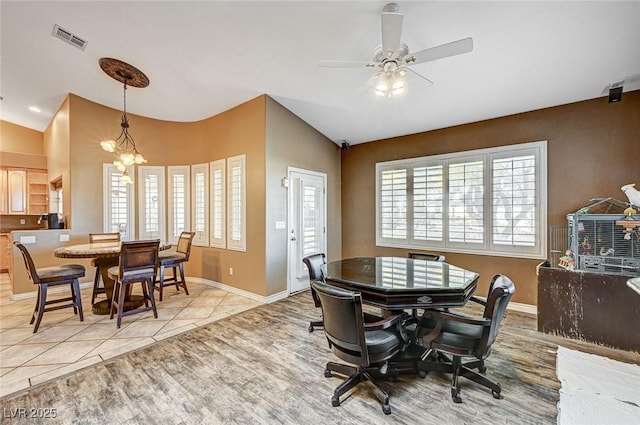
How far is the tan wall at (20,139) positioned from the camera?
6.34m

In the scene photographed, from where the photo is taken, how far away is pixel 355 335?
1.83 meters

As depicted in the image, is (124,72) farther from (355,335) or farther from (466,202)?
(466,202)

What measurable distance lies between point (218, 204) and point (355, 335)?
391cm

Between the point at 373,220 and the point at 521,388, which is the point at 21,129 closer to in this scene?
the point at 373,220

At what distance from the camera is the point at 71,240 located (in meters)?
4.71

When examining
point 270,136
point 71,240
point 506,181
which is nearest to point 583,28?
point 506,181

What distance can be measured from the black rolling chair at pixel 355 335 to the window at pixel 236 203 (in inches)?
112

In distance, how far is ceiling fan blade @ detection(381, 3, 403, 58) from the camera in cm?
186

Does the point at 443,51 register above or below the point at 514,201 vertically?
above

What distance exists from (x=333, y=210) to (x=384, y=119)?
82.0 inches

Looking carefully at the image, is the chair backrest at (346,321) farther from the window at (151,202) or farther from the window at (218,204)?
the window at (151,202)

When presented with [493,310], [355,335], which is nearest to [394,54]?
[493,310]

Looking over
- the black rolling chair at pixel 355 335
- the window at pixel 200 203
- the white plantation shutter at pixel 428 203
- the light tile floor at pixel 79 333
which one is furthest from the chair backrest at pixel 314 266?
the window at pixel 200 203

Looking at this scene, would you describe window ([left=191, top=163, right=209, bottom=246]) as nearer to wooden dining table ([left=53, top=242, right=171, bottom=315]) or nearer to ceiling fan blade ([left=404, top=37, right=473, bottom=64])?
wooden dining table ([left=53, top=242, right=171, bottom=315])
